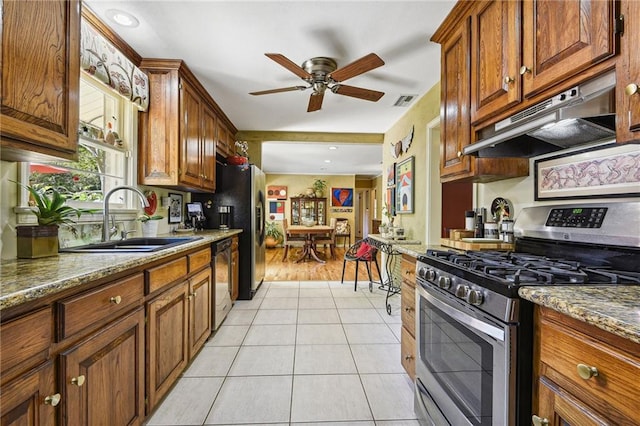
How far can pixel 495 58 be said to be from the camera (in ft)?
4.67

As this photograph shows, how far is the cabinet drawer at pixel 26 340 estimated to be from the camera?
711 mm

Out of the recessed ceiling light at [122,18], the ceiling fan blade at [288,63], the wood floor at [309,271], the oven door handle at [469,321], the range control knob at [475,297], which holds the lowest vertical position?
the wood floor at [309,271]

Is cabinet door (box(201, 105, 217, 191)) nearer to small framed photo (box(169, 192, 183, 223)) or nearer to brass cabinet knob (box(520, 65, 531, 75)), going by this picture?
small framed photo (box(169, 192, 183, 223))

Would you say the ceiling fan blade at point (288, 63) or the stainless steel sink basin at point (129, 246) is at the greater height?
the ceiling fan blade at point (288, 63)

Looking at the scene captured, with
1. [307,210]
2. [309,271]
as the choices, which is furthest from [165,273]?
[307,210]

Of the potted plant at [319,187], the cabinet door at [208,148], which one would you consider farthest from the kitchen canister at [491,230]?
the potted plant at [319,187]

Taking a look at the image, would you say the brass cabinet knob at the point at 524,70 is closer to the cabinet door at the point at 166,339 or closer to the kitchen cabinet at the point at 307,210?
the cabinet door at the point at 166,339

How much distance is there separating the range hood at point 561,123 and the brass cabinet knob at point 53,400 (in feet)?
6.08

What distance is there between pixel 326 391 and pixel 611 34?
2.07 meters

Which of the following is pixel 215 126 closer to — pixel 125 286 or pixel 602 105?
pixel 125 286

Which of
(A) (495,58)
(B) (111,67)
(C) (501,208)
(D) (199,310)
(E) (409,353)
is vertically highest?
(B) (111,67)

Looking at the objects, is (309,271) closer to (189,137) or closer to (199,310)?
(199,310)

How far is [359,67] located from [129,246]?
2.06 metres

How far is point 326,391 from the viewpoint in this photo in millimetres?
1754
